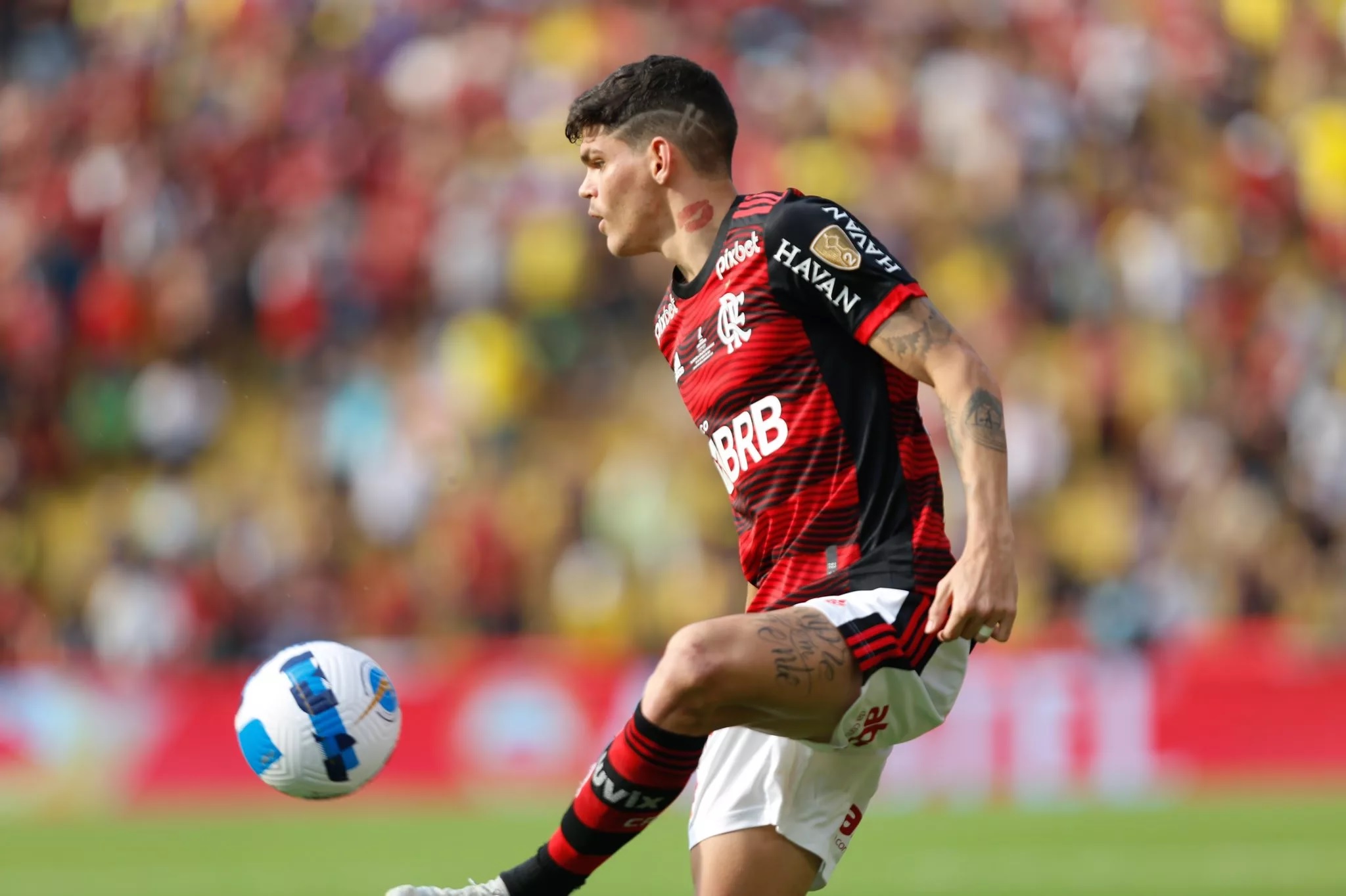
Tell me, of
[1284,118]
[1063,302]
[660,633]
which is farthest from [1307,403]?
[660,633]

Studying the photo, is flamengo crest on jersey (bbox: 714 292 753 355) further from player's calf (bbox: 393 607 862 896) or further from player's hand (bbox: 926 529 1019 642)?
player's hand (bbox: 926 529 1019 642)

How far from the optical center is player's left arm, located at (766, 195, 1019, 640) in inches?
180

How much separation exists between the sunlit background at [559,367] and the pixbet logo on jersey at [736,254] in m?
8.91

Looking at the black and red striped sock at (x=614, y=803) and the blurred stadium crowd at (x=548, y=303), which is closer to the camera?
the black and red striped sock at (x=614, y=803)

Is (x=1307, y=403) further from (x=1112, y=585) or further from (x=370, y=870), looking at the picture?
(x=370, y=870)

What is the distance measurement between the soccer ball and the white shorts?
0.89 meters

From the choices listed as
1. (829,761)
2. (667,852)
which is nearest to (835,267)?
(829,761)

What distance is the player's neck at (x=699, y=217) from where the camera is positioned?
5.28 metres

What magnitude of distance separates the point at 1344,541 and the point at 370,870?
773cm

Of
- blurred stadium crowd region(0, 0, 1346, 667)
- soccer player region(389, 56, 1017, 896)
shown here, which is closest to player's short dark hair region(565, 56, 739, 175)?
soccer player region(389, 56, 1017, 896)

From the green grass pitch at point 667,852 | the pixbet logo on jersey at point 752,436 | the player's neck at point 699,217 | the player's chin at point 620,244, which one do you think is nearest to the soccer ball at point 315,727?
the pixbet logo on jersey at point 752,436

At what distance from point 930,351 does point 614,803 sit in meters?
1.35

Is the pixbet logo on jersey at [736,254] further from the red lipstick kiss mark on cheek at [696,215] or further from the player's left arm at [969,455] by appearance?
the player's left arm at [969,455]

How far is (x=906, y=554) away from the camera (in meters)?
4.99
